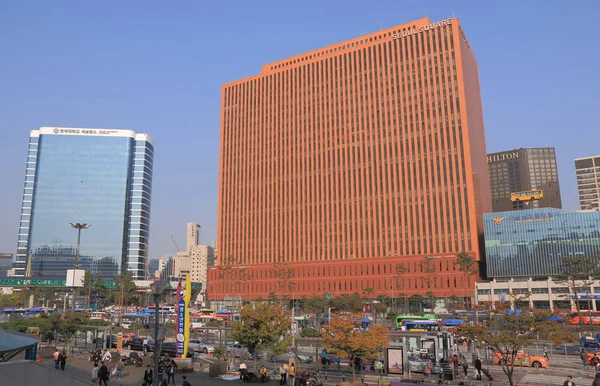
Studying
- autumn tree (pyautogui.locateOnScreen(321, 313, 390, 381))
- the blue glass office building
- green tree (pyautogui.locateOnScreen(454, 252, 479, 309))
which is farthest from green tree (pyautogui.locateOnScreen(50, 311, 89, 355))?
the blue glass office building

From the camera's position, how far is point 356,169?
14325 centimetres

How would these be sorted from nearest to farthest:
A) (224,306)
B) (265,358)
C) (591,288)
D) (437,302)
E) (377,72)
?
(265,358) < (591,288) < (437,302) < (377,72) < (224,306)

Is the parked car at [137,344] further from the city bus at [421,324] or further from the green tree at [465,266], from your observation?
the green tree at [465,266]

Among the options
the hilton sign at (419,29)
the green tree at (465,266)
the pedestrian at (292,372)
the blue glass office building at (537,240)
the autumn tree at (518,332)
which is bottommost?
the pedestrian at (292,372)

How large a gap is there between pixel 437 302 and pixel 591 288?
35.3m

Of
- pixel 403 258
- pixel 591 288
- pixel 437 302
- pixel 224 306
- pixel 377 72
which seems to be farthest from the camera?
pixel 224 306

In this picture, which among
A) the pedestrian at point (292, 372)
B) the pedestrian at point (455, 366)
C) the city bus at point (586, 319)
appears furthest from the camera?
the city bus at point (586, 319)

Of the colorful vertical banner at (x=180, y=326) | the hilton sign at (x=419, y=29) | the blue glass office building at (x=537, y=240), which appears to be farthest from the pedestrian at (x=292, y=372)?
the hilton sign at (x=419, y=29)

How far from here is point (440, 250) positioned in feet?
410

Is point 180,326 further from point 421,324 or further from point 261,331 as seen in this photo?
point 421,324

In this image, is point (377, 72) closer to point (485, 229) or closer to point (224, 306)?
point (485, 229)

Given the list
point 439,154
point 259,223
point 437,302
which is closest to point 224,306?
point 259,223

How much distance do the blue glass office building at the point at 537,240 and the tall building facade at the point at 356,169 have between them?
5.10 m

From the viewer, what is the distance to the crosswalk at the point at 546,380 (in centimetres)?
3447
